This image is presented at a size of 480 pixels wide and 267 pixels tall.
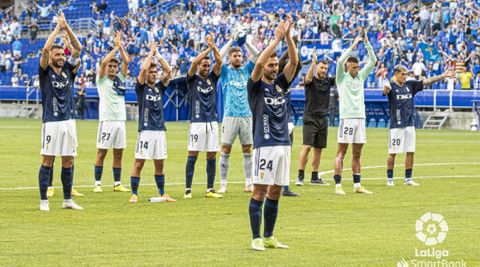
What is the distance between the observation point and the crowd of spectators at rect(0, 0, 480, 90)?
46.8m

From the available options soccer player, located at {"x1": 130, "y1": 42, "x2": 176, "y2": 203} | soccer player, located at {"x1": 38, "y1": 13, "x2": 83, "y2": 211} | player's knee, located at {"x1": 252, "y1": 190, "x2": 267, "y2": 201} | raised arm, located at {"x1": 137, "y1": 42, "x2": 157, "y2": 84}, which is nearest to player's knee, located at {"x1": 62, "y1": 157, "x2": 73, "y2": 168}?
soccer player, located at {"x1": 38, "y1": 13, "x2": 83, "y2": 211}

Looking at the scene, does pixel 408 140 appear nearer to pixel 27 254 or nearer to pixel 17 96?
pixel 27 254

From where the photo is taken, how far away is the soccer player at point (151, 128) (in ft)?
59.0

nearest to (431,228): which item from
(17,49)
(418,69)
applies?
(418,69)

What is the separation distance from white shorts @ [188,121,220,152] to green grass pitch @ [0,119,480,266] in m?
0.89

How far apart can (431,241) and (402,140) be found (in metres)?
8.84

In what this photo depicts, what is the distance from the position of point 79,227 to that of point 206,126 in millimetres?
5147

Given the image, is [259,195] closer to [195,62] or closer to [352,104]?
[195,62]

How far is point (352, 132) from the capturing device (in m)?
20.3

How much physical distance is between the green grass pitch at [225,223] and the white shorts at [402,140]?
75cm

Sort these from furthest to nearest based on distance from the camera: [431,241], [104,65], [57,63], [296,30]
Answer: [296,30], [104,65], [57,63], [431,241]

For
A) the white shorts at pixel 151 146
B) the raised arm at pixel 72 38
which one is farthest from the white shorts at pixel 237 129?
the raised arm at pixel 72 38

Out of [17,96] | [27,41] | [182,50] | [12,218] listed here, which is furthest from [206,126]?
[27,41]

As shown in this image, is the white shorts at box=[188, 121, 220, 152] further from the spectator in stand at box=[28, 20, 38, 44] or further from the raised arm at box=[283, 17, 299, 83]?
the spectator in stand at box=[28, 20, 38, 44]
